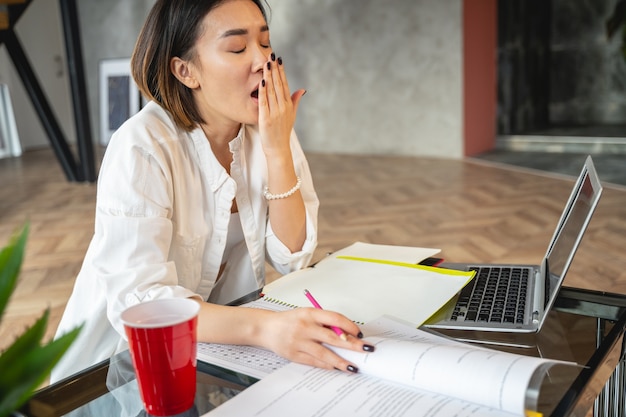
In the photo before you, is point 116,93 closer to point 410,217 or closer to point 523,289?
point 410,217

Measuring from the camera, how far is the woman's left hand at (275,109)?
1160mm

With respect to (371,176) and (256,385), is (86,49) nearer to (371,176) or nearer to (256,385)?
Answer: (371,176)

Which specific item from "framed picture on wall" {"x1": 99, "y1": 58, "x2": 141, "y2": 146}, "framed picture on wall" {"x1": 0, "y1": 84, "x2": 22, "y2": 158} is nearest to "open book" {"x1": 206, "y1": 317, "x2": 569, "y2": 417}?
"framed picture on wall" {"x1": 99, "y1": 58, "x2": 141, "y2": 146}

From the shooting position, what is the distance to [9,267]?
13.0 inches

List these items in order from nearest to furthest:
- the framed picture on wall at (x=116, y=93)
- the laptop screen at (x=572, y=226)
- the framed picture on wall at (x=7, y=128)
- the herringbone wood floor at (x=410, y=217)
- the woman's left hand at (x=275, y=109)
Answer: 1. the laptop screen at (x=572, y=226)
2. the woman's left hand at (x=275, y=109)
3. the herringbone wood floor at (x=410, y=217)
4. the framed picture on wall at (x=116, y=93)
5. the framed picture on wall at (x=7, y=128)

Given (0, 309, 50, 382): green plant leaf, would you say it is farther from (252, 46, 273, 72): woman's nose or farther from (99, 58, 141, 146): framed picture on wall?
(99, 58, 141, 146): framed picture on wall

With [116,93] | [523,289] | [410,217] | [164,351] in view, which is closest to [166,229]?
[164,351]

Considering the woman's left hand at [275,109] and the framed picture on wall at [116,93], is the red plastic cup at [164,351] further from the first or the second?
the framed picture on wall at [116,93]

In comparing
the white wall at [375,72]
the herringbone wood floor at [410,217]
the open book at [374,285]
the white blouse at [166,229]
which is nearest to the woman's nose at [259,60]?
the white blouse at [166,229]

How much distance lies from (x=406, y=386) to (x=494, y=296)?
14.0 inches

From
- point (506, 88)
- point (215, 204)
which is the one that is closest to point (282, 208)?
point (215, 204)

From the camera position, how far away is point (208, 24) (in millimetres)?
1168

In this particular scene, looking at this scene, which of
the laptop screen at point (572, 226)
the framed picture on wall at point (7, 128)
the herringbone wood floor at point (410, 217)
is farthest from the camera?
the framed picture on wall at point (7, 128)

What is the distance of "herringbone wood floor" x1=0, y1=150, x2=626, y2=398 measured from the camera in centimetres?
277
